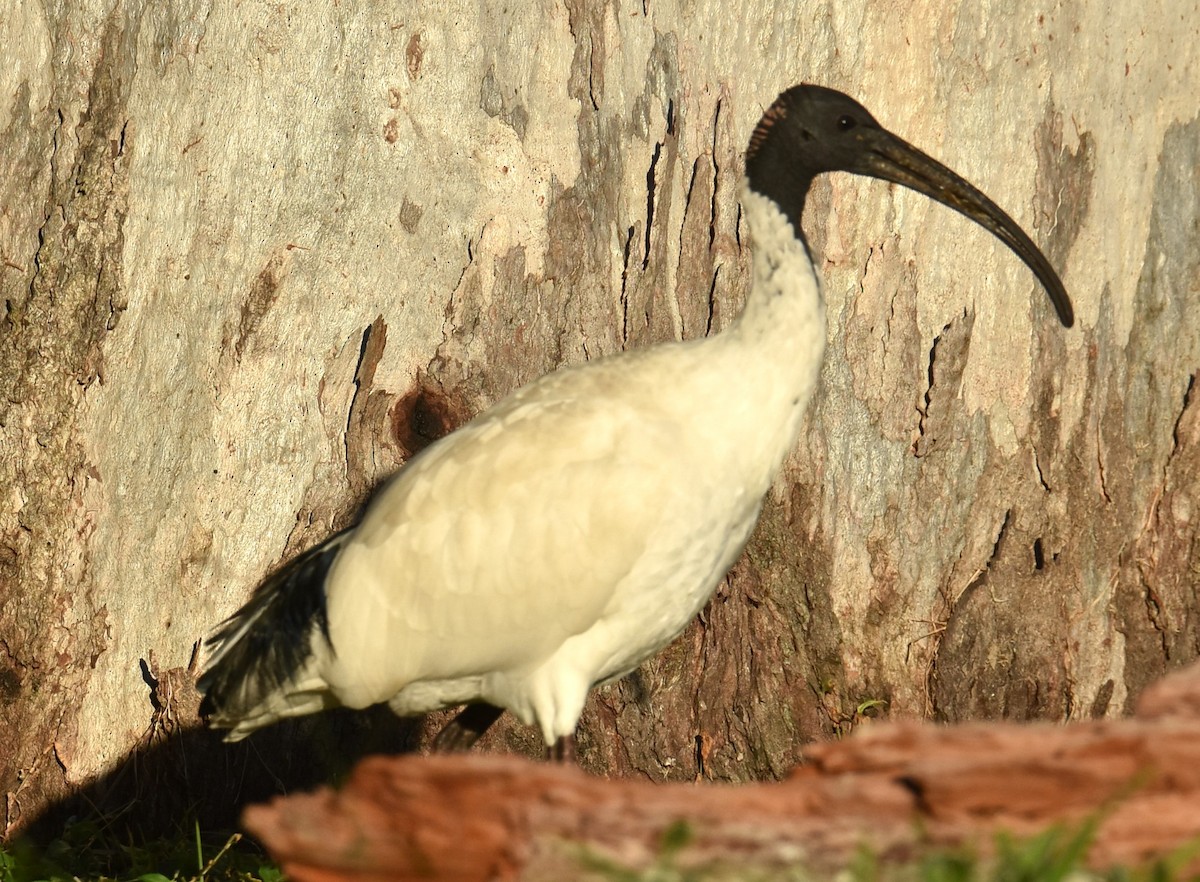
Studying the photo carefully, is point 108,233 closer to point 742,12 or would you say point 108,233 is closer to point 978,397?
point 742,12

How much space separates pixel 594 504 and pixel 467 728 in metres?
1.19

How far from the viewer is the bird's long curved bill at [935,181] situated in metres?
3.97

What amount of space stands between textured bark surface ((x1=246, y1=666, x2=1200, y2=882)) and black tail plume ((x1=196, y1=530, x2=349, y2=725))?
5.15ft

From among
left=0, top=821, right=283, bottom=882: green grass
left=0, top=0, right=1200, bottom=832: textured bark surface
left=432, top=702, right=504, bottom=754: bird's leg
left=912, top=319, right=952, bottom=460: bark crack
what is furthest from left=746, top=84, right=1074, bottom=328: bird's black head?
left=0, top=821, right=283, bottom=882: green grass

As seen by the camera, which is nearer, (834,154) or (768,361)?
(768,361)

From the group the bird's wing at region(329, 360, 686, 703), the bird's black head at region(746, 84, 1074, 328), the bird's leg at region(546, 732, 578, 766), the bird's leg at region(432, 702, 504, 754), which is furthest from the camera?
the bird's leg at region(432, 702, 504, 754)

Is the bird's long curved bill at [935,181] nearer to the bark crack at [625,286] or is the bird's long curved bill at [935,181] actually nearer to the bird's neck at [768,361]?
the bird's neck at [768,361]

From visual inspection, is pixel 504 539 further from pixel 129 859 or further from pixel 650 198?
pixel 129 859

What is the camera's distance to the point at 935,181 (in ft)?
13.0

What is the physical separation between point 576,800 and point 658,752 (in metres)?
2.64

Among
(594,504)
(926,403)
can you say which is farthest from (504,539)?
(926,403)

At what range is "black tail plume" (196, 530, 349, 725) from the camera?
4125 millimetres

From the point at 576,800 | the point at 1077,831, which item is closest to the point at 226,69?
the point at 576,800

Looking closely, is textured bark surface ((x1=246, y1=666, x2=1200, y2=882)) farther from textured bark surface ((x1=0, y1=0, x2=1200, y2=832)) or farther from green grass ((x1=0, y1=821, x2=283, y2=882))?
textured bark surface ((x1=0, y1=0, x2=1200, y2=832))
